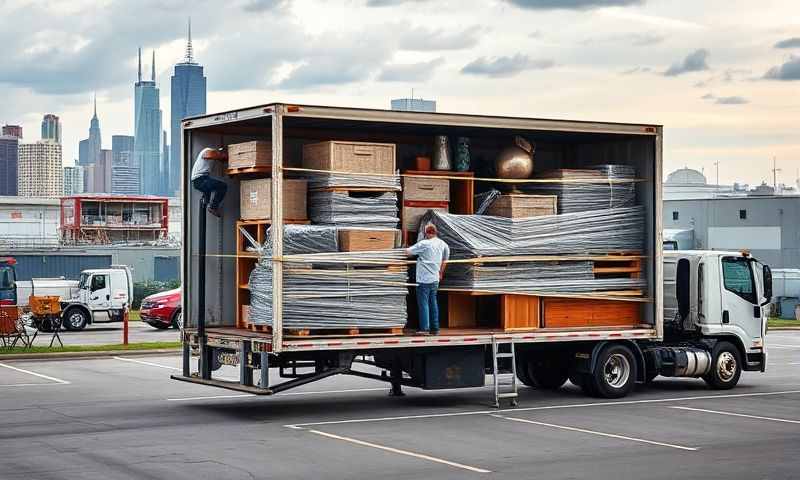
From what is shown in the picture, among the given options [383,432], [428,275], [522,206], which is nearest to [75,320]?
[522,206]

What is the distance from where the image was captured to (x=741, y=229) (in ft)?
202

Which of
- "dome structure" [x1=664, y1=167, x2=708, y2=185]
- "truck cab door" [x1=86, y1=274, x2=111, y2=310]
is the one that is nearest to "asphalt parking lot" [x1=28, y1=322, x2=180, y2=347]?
"truck cab door" [x1=86, y1=274, x2=111, y2=310]

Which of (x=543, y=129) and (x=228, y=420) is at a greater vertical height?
(x=543, y=129)

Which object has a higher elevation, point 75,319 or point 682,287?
point 682,287

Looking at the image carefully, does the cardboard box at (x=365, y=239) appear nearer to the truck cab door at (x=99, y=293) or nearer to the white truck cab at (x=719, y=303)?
the white truck cab at (x=719, y=303)

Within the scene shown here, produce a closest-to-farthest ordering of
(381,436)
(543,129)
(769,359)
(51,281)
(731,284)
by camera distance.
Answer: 1. (381,436)
2. (543,129)
3. (731,284)
4. (769,359)
5. (51,281)

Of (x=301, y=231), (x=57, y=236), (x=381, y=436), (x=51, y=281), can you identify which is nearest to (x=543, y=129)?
(x=301, y=231)

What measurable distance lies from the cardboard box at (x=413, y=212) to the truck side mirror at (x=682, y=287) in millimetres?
4695

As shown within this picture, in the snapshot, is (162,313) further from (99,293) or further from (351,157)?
(351,157)

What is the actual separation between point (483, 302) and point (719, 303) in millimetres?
4011

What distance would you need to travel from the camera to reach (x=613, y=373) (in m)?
19.0

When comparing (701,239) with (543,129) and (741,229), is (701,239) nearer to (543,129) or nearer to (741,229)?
(741,229)

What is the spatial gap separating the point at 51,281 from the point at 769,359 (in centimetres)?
2359

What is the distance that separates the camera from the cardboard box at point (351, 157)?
16.8 meters
